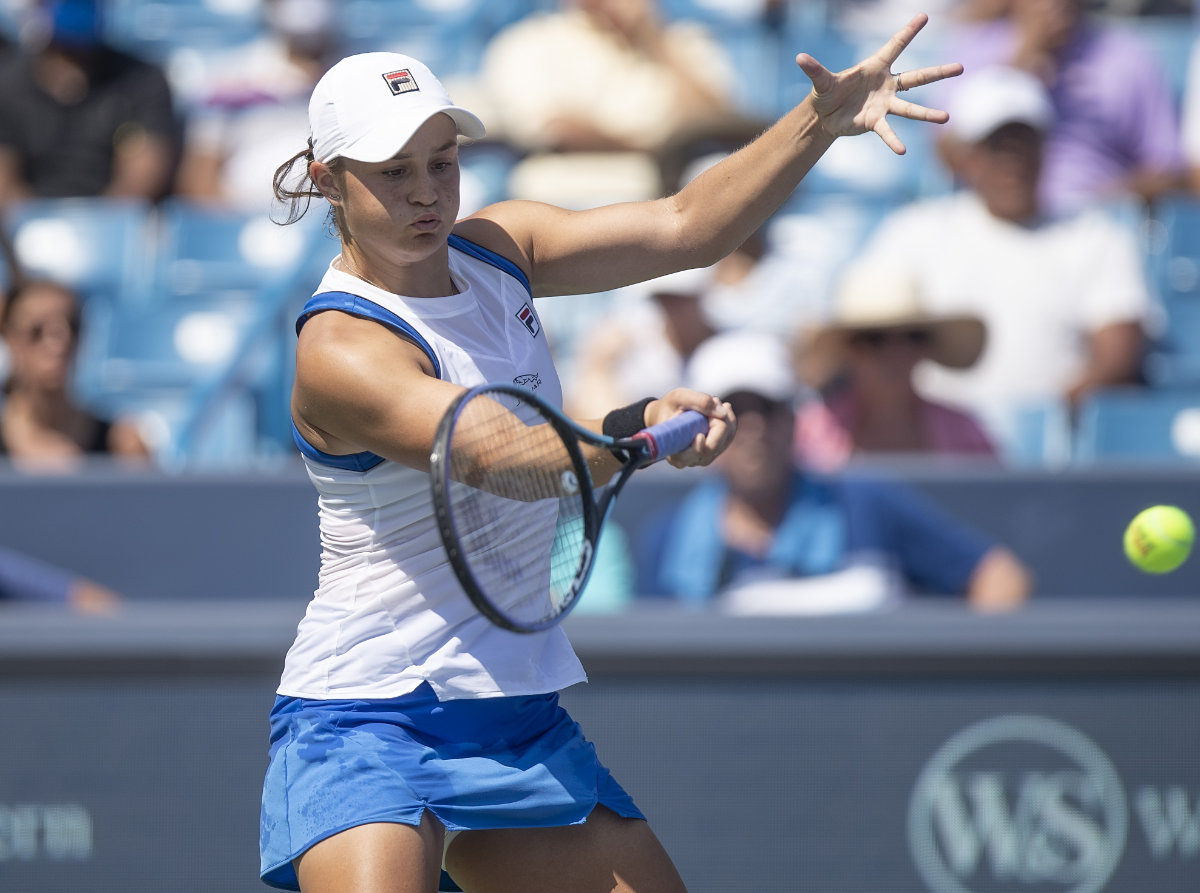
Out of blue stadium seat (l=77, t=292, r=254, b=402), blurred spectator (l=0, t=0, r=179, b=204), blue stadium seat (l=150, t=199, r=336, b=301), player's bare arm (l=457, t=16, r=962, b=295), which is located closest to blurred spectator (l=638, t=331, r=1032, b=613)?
player's bare arm (l=457, t=16, r=962, b=295)

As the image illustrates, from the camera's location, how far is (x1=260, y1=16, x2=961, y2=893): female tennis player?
2477 millimetres

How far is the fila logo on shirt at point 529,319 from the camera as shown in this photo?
9.07ft

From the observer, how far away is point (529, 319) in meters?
2.79

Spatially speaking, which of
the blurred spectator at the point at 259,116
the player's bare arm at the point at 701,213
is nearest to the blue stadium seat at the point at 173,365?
the blurred spectator at the point at 259,116

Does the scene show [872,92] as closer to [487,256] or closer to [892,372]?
[487,256]

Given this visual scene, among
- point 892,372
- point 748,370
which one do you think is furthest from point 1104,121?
point 748,370

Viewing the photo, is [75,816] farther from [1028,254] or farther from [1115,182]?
[1115,182]

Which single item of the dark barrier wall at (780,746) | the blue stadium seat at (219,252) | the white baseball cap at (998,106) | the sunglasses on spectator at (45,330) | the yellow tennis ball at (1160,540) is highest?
the white baseball cap at (998,106)

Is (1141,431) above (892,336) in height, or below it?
below

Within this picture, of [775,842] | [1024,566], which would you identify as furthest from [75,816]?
[1024,566]

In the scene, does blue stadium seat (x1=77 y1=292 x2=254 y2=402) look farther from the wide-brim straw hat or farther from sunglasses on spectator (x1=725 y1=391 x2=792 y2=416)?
sunglasses on spectator (x1=725 y1=391 x2=792 y2=416)

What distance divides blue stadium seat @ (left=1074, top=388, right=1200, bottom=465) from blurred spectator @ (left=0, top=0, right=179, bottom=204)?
14.9 feet

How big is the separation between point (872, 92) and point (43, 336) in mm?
3849

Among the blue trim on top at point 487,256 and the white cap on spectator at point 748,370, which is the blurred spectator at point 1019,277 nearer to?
the white cap on spectator at point 748,370
